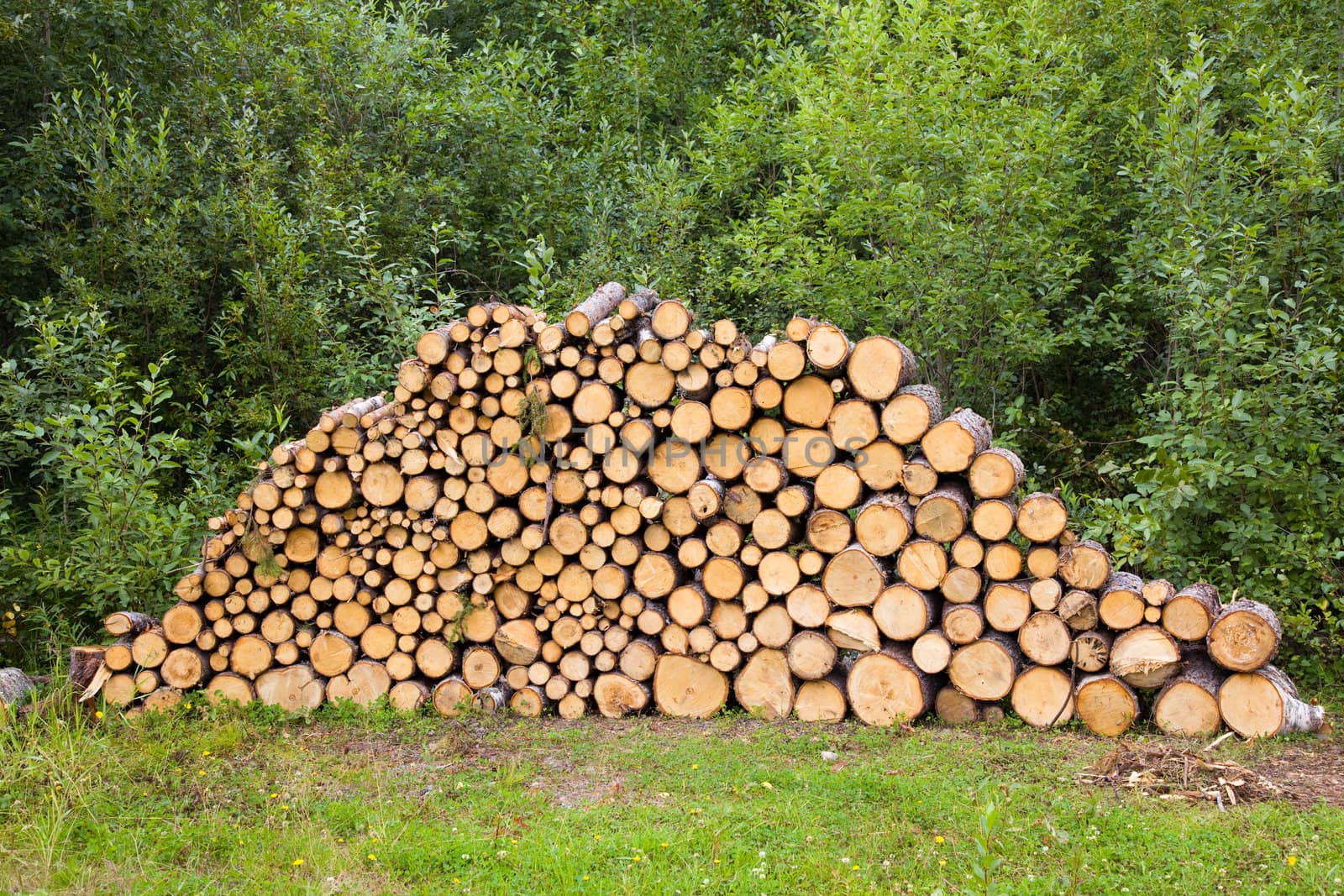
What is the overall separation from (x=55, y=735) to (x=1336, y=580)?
249 inches

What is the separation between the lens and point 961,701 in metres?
5.01

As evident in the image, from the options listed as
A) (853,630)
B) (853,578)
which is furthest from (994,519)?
(853,630)

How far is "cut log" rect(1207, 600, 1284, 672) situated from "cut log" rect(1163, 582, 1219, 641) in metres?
0.04

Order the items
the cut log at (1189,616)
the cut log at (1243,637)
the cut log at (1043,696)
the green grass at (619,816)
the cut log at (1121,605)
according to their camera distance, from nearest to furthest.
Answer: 1. the green grass at (619,816)
2. the cut log at (1243,637)
3. the cut log at (1189,616)
4. the cut log at (1121,605)
5. the cut log at (1043,696)

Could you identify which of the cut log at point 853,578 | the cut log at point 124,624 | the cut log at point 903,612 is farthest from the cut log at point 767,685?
the cut log at point 124,624

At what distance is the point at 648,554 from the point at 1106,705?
91.1 inches

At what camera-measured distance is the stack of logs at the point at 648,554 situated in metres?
4.91

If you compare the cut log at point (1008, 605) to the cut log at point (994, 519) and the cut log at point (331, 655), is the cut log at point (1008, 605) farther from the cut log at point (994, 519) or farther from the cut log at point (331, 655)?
the cut log at point (331, 655)

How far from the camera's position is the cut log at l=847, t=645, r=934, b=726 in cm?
498

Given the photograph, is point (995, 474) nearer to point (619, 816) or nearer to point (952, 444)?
point (952, 444)

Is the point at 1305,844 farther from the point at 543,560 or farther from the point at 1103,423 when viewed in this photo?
the point at 1103,423

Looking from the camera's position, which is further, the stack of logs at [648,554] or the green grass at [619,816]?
the stack of logs at [648,554]

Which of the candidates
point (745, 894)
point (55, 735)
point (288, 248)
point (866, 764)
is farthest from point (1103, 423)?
point (55, 735)

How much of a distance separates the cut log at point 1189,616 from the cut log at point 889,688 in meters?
1.14
